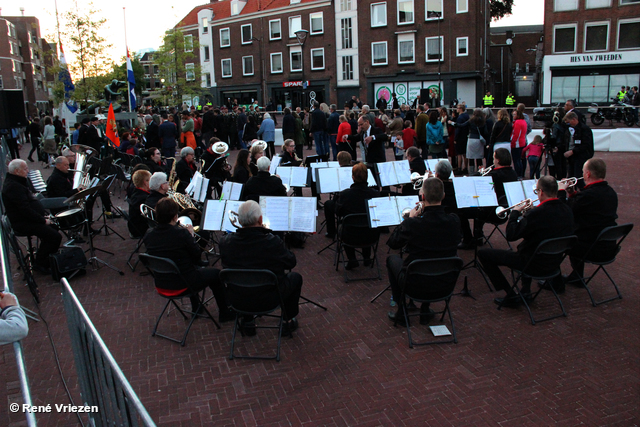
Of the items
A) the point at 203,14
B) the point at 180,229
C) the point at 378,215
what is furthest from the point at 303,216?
the point at 203,14

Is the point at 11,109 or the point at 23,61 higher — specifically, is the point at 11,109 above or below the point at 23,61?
below

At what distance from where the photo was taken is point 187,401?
4.16 m

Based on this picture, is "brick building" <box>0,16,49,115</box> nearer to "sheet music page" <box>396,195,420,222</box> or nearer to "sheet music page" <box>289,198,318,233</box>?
"sheet music page" <box>289,198,318,233</box>

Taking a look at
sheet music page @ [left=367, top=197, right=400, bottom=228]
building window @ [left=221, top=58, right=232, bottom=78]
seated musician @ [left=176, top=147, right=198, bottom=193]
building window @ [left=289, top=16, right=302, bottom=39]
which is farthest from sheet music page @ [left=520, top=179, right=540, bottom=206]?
building window @ [left=221, top=58, right=232, bottom=78]

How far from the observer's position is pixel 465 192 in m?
6.63

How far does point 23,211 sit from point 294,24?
38.2 m

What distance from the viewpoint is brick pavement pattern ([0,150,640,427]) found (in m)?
3.92

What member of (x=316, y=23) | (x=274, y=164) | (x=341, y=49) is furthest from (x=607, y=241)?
(x=316, y=23)

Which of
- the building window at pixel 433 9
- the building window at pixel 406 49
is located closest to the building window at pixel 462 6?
the building window at pixel 433 9

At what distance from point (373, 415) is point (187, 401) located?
1.58 metres

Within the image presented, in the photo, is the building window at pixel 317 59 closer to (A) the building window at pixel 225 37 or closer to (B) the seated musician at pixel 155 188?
(A) the building window at pixel 225 37

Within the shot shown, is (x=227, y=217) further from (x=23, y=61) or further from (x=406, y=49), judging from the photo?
(x=23, y=61)

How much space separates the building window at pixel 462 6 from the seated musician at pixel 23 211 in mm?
32775

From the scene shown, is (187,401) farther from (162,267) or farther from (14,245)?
(14,245)
